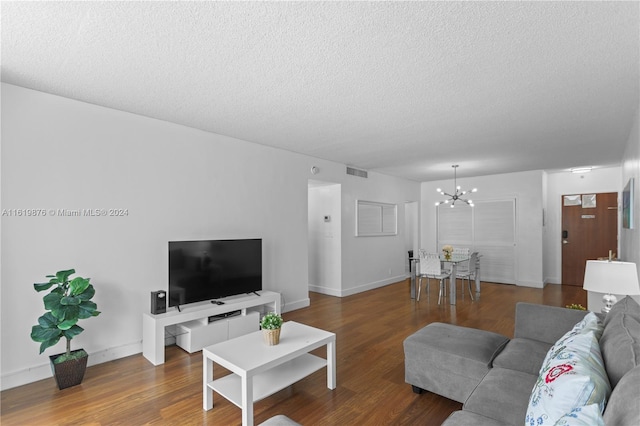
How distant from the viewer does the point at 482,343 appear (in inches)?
98.5

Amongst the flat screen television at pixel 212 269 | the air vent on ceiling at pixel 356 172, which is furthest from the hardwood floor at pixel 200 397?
the air vent on ceiling at pixel 356 172

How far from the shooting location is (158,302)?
→ 11.2 ft

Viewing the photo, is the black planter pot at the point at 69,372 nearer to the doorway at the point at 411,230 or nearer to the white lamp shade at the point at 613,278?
the white lamp shade at the point at 613,278

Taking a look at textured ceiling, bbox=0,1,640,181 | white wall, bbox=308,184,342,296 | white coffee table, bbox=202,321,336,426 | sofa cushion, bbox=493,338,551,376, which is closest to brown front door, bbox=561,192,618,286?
textured ceiling, bbox=0,1,640,181

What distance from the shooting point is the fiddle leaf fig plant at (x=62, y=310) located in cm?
268

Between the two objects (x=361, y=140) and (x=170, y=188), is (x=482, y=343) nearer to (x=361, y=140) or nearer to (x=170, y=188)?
(x=361, y=140)

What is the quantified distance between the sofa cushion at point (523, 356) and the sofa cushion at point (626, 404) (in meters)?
1.13

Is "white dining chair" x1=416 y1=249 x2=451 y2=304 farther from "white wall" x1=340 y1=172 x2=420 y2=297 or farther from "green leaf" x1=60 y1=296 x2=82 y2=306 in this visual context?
"green leaf" x1=60 y1=296 x2=82 y2=306

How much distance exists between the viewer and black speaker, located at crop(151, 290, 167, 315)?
3.40m

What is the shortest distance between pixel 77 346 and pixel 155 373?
0.80 meters

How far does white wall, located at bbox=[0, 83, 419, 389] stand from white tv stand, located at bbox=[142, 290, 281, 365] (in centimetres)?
21

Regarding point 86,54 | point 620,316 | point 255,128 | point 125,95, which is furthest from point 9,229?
point 620,316

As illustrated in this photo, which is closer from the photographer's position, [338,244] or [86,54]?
[86,54]

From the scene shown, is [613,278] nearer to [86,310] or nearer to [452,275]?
A: [452,275]
